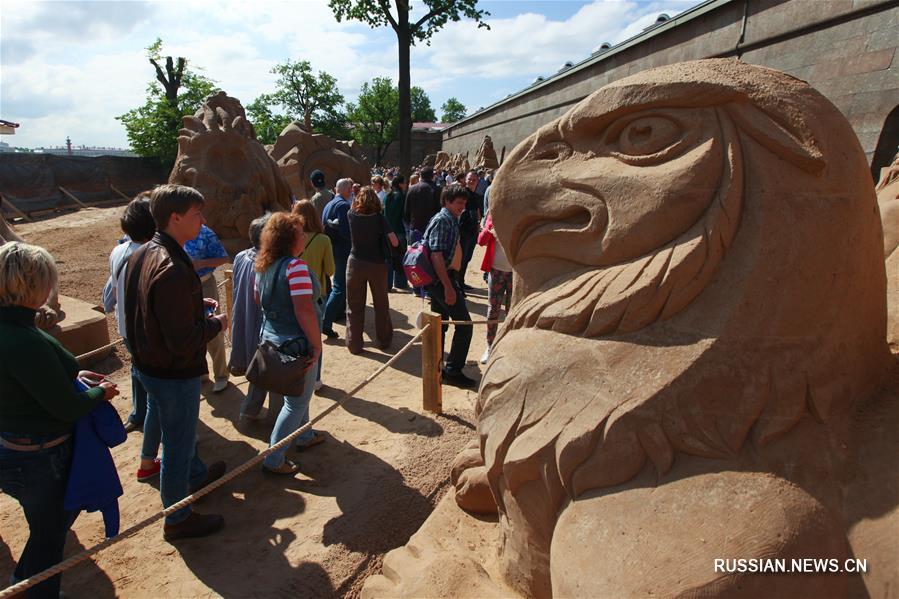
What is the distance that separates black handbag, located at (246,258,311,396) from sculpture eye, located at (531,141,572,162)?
1.81m

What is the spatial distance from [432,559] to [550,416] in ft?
2.62

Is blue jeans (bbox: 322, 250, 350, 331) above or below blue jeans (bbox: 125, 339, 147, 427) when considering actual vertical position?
above

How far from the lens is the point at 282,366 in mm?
2971

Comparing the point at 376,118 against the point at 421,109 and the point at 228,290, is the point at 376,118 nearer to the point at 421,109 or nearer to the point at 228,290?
the point at 421,109

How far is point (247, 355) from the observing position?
11.6 ft

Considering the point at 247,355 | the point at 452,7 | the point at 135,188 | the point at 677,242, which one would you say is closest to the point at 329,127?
the point at 135,188

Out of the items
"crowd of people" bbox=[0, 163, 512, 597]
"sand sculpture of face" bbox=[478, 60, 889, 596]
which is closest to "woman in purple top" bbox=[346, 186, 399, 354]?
"crowd of people" bbox=[0, 163, 512, 597]

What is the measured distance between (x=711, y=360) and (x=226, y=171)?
823 centimetres

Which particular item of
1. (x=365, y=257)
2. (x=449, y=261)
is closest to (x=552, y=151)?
(x=449, y=261)

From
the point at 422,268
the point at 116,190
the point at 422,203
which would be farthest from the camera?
the point at 116,190

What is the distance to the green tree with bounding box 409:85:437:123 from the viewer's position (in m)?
59.9

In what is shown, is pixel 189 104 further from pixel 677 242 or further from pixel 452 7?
pixel 677 242

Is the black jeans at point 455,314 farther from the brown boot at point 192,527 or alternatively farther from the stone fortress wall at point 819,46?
the stone fortress wall at point 819,46

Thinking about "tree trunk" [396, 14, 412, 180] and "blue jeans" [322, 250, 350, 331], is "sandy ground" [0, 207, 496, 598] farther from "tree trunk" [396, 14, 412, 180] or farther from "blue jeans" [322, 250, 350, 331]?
"tree trunk" [396, 14, 412, 180]
